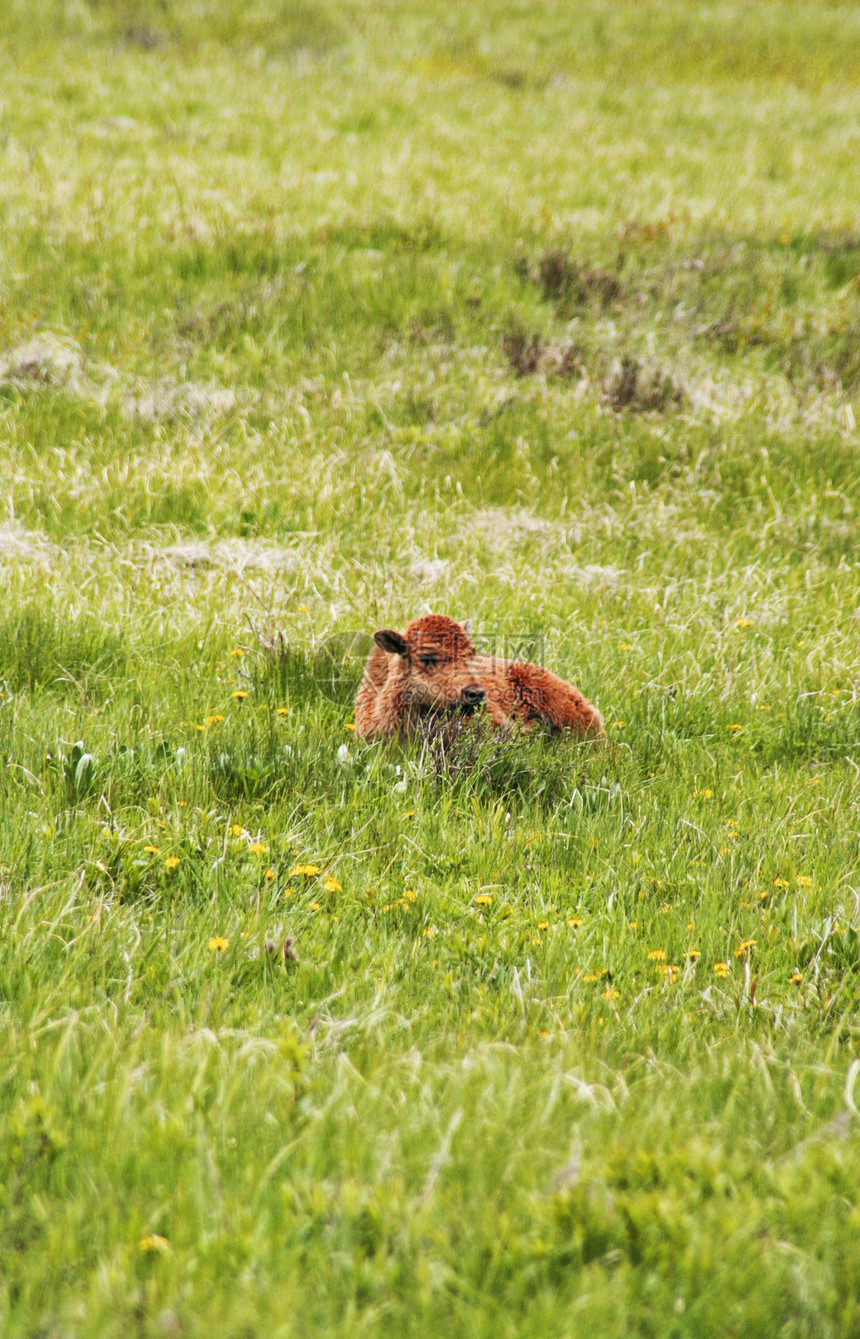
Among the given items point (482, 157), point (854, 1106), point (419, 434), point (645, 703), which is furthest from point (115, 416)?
point (482, 157)

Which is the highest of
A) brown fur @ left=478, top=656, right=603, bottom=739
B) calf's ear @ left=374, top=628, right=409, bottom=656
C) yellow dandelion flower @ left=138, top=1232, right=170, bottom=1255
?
calf's ear @ left=374, top=628, right=409, bottom=656

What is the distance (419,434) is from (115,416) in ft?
8.39

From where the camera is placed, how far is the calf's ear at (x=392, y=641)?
14.4 feet

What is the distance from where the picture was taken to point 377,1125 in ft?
7.20

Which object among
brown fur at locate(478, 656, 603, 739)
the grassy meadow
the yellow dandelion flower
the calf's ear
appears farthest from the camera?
brown fur at locate(478, 656, 603, 739)

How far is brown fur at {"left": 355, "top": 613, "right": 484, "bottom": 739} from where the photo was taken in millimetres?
4383

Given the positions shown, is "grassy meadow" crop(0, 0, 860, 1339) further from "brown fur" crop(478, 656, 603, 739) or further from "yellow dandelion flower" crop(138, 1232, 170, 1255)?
"brown fur" crop(478, 656, 603, 739)

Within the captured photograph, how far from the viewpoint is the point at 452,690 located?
4367 mm

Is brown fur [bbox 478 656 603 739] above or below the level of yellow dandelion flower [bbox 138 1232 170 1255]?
below

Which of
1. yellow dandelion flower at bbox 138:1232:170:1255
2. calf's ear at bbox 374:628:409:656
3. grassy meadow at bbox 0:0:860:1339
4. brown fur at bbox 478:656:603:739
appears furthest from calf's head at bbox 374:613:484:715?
yellow dandelion flower at bbox 138:1232:170:1255

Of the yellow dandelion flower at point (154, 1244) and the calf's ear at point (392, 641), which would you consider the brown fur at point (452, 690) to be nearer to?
the calf's ear at point (392, 641)

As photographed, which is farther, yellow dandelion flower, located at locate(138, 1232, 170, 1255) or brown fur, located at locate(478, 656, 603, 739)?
brown fur, located at locate(478, 656, 603, 739)

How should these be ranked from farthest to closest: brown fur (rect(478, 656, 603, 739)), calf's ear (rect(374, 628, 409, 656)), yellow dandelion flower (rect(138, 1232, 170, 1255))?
1. brown fur (rect(478, 656, 603, 739))
2. calf's ear (rect(374, 628, 409, 656))
3. yellow dandelion flower (rect(138, 1232, 170, 1255))

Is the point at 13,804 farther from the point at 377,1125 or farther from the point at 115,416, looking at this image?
the point at 115,416
